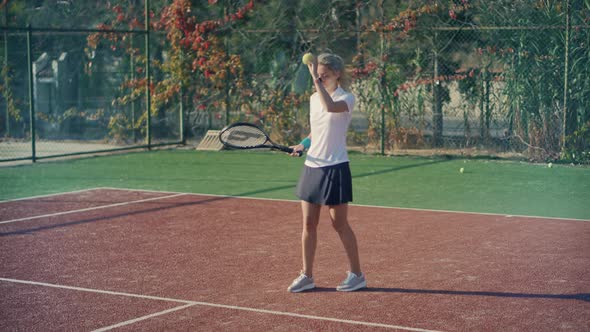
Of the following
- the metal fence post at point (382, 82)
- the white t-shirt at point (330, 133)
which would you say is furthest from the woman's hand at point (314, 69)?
the metal fence post at point (382, 82)

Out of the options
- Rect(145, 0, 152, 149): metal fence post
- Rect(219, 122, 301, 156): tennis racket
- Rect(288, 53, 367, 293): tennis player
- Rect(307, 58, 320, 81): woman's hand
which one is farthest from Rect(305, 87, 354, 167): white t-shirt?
Rect(145, 0, 152, 149): metal fence post

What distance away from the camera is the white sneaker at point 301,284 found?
6.98 m

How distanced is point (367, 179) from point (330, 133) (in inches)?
279

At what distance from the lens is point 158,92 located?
18938 mm

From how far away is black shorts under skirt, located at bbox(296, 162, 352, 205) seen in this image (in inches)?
271

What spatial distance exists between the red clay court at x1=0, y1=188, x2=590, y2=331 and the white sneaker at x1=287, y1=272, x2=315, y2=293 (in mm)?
85

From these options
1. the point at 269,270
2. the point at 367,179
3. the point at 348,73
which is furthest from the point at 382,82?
the point at 269,270

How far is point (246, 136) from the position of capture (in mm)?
7773

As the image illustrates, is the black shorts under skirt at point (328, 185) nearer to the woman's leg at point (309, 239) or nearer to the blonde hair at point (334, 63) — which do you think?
the woman's leg at point (309, 239)

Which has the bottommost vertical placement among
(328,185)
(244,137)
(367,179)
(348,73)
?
(367,179)

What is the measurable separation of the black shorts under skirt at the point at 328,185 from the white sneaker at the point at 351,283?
1.96ft

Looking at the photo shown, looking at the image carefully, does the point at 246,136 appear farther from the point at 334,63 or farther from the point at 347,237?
the point at 347,237

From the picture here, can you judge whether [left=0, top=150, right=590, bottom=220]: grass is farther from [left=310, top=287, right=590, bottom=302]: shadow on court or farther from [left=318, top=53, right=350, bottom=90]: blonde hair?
[left=318, top=53, right=350, bottom=90]: blonde hair

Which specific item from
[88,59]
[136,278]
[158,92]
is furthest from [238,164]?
[136,278]
